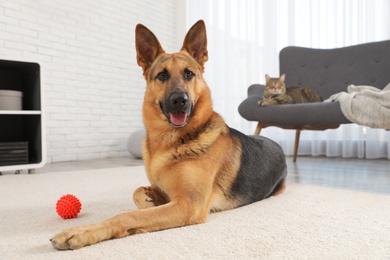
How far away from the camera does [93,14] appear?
15.6 feet

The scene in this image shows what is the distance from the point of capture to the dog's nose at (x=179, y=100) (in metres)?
1.47

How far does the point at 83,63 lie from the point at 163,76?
3415 millimetres

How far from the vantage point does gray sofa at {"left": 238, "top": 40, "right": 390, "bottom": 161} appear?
3.03 metres

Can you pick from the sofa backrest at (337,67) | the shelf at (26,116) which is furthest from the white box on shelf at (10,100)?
the sofa backrest at (337,67)

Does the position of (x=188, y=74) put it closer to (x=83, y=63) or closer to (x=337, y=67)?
(x=337, y=67)

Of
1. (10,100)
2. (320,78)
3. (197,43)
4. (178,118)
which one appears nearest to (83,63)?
(10,100)

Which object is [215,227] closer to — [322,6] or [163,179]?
[163,179]

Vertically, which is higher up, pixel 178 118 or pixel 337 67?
pixel 337 67

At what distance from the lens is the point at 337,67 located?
4031 mm

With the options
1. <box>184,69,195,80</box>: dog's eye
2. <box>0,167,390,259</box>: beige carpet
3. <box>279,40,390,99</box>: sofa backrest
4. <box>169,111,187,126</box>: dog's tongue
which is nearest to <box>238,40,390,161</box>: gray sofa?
<box>279,40,390,99</box>: sofa backrest

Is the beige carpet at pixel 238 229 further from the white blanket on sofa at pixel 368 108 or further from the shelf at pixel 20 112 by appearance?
the shelf at pixel 20 112

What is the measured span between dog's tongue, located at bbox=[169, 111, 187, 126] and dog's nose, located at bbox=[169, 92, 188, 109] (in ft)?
0.15

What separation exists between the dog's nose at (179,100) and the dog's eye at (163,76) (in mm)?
148

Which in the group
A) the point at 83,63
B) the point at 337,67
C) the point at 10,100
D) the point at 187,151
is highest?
the point at 83,63
